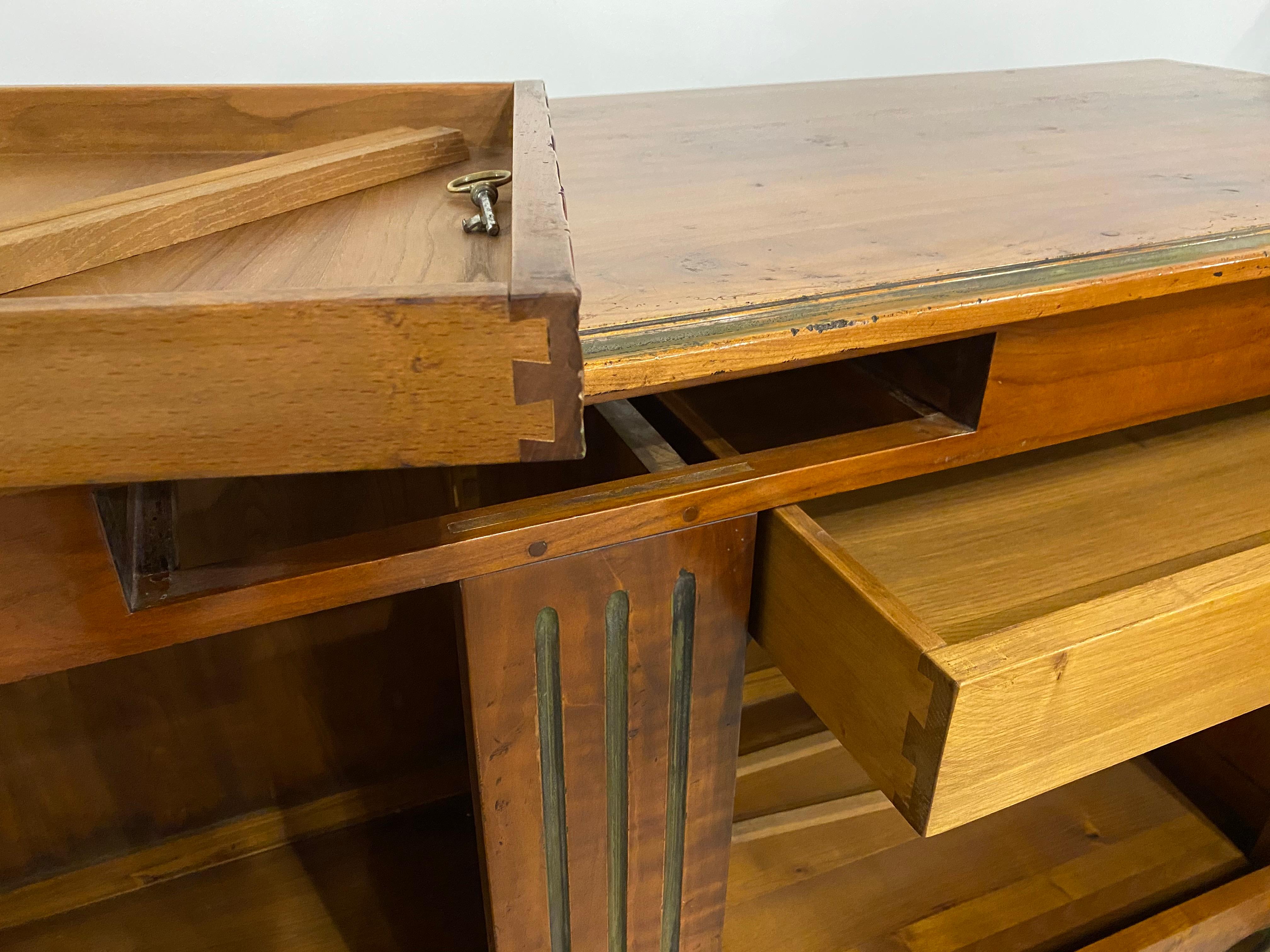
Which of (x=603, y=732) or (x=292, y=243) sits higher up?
(x=292, y=243)

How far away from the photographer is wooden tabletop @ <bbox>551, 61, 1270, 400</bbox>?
1.61 feet

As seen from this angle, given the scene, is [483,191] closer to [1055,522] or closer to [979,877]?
[1055,522]

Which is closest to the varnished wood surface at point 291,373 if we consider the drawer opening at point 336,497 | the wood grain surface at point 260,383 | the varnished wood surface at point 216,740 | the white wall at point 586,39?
the wood grain surface at point 260,383

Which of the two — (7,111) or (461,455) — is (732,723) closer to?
(461,455)

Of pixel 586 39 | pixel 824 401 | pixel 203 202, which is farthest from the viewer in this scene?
pixel 586 39

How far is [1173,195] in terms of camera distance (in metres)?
0.67

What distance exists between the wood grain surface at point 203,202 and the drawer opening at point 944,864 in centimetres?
70

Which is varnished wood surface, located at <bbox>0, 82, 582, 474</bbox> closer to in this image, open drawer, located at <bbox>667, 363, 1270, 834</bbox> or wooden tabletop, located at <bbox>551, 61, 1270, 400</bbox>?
wooden tabletop, located at <bbox>551, 61, 1270, 400</bbox>

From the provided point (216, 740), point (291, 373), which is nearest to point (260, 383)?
point (291, 373)

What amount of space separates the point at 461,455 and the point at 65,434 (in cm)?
15

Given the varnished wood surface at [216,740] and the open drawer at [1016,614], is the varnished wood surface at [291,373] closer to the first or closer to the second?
the open drawer at [1016,614]

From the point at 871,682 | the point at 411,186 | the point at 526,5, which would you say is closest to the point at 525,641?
the point at 871,682

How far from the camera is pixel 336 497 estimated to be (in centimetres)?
93

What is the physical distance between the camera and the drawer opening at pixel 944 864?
37.2 inches
